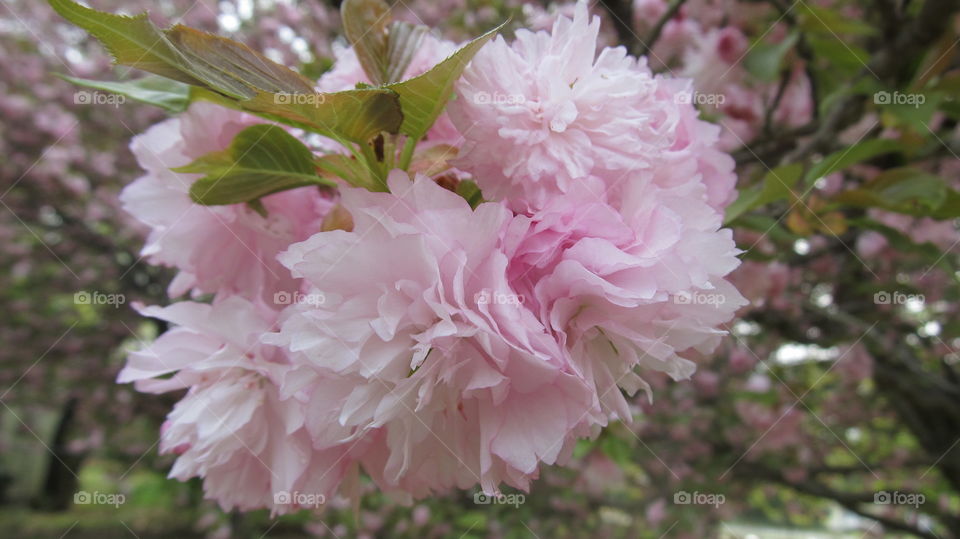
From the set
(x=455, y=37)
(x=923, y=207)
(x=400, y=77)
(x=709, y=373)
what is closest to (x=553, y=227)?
(x=400, y=77)

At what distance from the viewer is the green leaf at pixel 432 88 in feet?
1.61

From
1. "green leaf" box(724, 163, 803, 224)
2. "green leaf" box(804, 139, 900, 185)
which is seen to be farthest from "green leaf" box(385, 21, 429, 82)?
"green leaf" box(804, 139, 900, 185)

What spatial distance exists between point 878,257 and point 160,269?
289 centimetres

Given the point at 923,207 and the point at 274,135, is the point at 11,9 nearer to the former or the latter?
the point at 274,135

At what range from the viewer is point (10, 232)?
394 cm

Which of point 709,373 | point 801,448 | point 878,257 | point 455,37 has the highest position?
point 455,37

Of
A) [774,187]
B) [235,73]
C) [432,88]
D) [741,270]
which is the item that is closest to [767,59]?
[741,270]

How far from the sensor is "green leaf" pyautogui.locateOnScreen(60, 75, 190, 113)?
0.63 m
